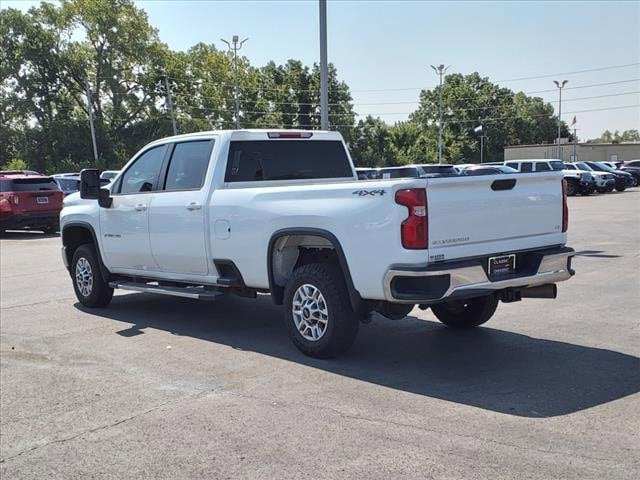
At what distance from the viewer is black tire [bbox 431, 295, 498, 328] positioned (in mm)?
6859

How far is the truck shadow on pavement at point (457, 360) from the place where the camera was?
4996 millimetres

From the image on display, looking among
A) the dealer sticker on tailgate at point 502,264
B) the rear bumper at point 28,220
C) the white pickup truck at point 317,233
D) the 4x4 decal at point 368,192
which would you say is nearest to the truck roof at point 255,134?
the white pickup truck at point 317,233

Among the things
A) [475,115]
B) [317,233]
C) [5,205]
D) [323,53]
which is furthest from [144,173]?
[475,115]

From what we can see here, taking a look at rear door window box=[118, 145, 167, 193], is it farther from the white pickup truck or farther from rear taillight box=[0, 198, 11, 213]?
rear taillight box=[0, 198, 11, 213]

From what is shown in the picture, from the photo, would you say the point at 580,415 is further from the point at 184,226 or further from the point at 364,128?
the point at 364,128

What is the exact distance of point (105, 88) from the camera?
2638 inches

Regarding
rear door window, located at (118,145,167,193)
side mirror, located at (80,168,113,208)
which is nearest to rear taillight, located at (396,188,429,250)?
rear door window, located at (118,145,167,193)

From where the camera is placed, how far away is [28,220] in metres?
19.8

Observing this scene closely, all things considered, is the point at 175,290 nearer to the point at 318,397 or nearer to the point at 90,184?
the point at 90,184

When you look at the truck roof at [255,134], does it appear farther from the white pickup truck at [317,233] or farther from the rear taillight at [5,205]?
the rear taillight at [5,205]

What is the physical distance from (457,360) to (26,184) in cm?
1727

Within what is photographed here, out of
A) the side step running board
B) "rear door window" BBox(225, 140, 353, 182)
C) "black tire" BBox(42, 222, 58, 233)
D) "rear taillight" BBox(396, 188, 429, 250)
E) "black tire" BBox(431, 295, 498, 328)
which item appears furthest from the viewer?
"black tire" BBox(42, 222, 58, 233)

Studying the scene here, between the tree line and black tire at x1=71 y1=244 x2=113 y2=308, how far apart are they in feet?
167

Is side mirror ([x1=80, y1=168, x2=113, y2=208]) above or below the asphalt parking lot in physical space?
above
